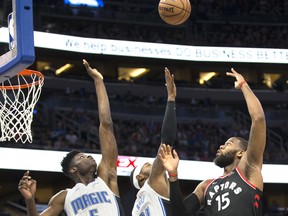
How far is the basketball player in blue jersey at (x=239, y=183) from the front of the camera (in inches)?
199

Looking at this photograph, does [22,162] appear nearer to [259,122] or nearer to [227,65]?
[227,65]

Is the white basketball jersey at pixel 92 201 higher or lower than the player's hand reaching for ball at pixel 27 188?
lower

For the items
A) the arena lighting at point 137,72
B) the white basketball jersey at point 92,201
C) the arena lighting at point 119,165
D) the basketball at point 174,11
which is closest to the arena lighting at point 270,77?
the arena lighting at point 137,72

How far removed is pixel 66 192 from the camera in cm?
576

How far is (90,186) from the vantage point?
224 inches

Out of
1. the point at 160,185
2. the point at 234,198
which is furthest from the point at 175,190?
the point at 160,185

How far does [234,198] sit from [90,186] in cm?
121

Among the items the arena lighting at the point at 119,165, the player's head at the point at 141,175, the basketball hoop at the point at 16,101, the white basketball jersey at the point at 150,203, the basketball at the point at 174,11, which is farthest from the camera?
the arena lighting at the point at 119,165

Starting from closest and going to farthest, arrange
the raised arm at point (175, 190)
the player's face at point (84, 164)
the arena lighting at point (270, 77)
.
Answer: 1. the raised arm at point (175, 190)
2. the player's face at point (84, 164)
3. the arena lighting at point (270, 77)

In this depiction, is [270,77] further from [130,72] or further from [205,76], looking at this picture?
[130,72]

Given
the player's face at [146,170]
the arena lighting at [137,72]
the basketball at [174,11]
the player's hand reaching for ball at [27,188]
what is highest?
the arena lighting at [137,72]

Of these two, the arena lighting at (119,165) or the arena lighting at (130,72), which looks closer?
the arena lighting at (119,165)

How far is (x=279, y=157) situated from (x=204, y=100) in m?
4.41

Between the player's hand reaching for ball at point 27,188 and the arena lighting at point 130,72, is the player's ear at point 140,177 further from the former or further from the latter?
the arena lighting at point 130,72
